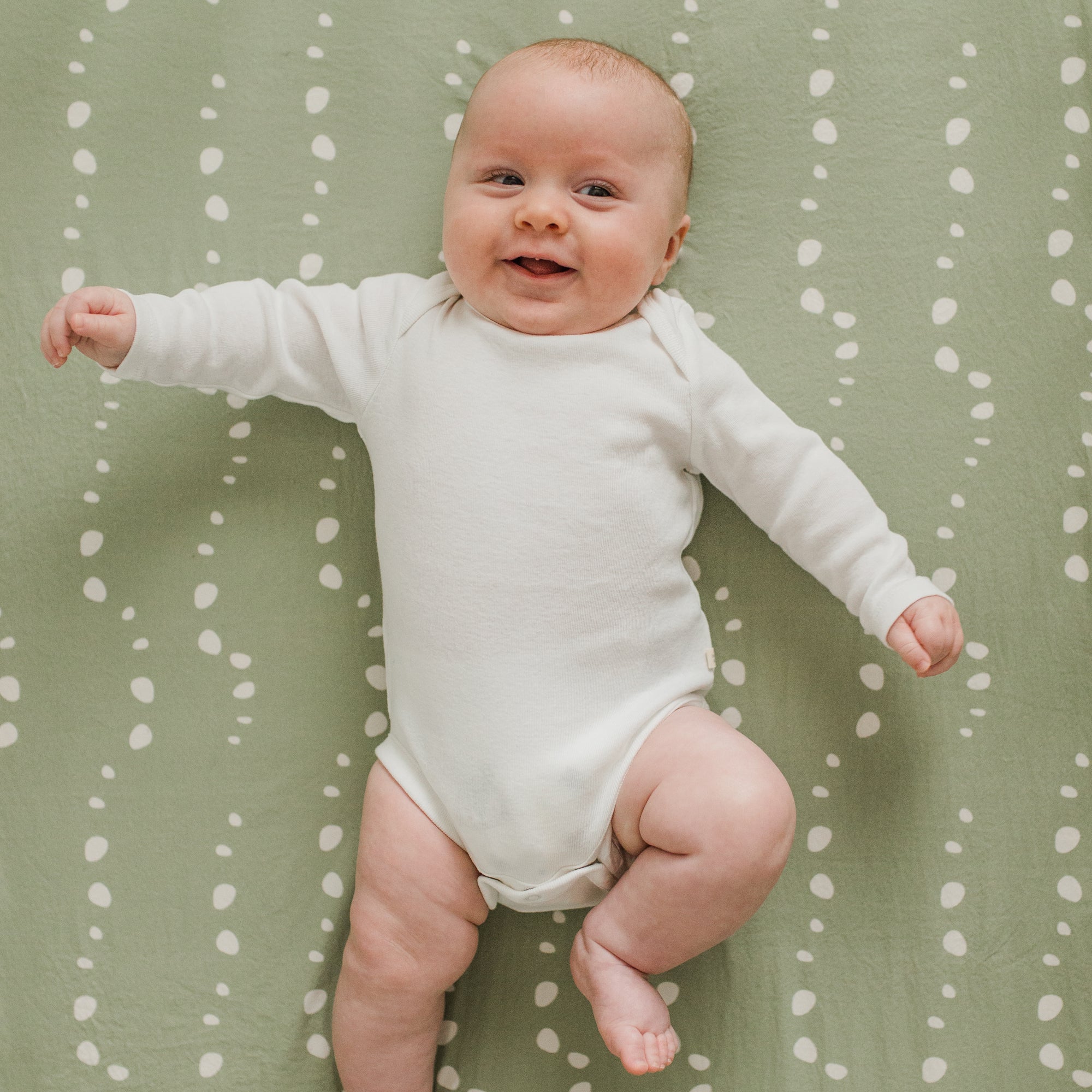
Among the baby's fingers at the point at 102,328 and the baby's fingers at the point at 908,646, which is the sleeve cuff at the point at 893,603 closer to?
the baby's fingers at the point at 908,646

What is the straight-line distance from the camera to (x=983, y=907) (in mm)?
1135

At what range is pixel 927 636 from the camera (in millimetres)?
1027

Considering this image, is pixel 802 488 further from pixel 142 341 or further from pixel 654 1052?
pixel 142 341

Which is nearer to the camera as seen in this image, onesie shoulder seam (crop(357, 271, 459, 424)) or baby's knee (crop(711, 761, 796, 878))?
baby's knee (crop(711, 761, 796, 878))

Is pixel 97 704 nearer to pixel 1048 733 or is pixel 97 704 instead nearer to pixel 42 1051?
pixel 42 1051

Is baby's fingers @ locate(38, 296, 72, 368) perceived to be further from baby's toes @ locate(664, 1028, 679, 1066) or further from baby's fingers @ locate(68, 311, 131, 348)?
baby's toes @ locate(664, 1028, 679, 1066)

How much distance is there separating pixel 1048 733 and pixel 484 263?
0.80 metres

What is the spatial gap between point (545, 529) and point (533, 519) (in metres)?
0.02

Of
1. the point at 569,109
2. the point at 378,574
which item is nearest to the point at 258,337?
the point at 378,574

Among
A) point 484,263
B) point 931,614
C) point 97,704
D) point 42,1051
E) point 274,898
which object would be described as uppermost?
point 484,263

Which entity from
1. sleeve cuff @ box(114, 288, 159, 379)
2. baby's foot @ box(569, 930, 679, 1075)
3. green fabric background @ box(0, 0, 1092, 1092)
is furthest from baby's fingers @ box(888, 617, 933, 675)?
sleeve cuff @ box(114, 288, 159, 379)

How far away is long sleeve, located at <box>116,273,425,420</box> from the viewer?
107 centimetres

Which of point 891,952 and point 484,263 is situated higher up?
point 484,263

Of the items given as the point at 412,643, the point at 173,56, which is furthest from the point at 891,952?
the point at 173,56
